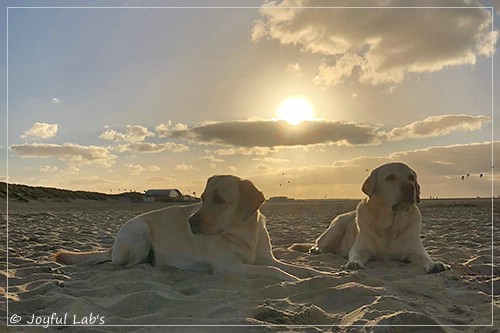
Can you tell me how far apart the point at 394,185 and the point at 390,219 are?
1.41ft

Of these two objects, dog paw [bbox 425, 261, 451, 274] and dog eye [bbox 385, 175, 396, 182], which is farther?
dog eye [bbox 385, 175, 396, 182]

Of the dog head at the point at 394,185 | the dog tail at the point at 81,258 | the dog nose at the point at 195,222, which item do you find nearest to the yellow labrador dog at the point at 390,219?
the dog head at the point at 394,185

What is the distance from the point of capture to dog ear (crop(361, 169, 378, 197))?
579 centimetres

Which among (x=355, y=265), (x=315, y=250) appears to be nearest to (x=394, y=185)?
(x=355, y=265)

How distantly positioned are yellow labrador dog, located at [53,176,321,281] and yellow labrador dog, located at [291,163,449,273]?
1132 millimetres

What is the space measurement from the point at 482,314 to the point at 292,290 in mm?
1322

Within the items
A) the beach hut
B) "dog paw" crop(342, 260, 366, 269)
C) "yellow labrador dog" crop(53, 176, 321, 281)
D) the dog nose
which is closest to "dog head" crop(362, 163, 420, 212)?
"dog paw" crop(342, 260, 366, 269)

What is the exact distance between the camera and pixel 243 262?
5008 mm

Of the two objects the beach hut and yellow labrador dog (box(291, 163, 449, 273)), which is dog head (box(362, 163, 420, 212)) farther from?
the beach hut

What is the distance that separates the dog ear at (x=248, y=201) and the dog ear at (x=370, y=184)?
1415 millimetres

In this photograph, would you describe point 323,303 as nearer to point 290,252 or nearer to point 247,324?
point 247,324

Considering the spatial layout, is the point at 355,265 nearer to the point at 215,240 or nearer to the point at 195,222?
the point at 215,240

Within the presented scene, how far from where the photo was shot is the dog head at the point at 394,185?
18.4ft

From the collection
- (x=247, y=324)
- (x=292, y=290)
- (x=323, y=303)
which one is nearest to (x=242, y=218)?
(x=292, y=290)
